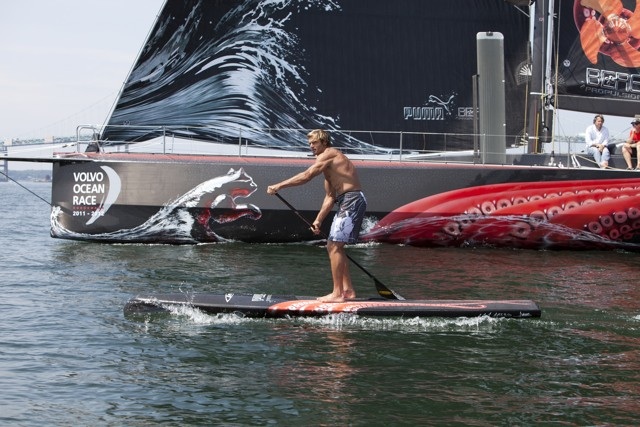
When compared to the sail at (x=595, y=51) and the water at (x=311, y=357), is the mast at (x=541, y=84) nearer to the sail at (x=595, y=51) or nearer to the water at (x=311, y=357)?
the sail at (x=595, y=51)

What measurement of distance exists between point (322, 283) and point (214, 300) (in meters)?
2.54

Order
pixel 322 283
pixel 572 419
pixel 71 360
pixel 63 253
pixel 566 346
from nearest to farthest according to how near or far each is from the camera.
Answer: pixel 572 419 → pixel 71 360 → pixel 566 346 → pixel 322 283 → pixel 63 253

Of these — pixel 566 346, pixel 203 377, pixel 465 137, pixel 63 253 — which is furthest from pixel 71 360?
pixel 465 137

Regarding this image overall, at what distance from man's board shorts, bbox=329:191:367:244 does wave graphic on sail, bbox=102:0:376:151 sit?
7423mm

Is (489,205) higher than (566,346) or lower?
higher

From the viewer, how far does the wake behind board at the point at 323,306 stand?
28.9 feet

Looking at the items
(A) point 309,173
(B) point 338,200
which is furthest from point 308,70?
(A) point 309,173

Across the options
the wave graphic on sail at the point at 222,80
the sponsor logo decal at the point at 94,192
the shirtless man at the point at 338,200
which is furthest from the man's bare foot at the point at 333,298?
the wave graphic on sail at the point at 222,80

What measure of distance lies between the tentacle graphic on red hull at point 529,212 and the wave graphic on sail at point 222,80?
2.36 m

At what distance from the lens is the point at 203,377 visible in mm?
6902

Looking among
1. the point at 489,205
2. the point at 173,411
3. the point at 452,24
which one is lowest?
the point at 173,411

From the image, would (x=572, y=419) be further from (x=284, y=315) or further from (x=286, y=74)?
(x=286, y=74)

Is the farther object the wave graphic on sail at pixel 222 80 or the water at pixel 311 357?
the wave graphic on sail at pixel 222 80

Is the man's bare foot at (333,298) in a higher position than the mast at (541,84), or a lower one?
lower
